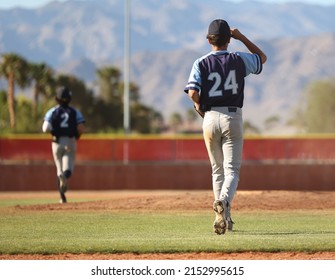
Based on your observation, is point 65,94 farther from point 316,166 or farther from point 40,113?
point 40,113

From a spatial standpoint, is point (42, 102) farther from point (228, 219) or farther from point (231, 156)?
point (231, 156)

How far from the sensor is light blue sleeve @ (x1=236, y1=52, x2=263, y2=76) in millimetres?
11492

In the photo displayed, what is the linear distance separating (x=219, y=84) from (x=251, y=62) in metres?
0.49

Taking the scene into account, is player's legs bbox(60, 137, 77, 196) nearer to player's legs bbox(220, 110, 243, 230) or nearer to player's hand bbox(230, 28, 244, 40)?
player's legs bbox(220, 110, 243, 230)

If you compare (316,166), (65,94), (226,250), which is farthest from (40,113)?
(226,250)

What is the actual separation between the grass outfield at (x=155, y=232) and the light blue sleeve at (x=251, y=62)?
1.88 meters

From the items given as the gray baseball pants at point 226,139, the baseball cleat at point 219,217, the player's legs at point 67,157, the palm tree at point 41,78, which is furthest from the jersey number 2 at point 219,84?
the palm tree at point 41,78

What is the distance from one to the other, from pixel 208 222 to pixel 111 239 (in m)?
2.81

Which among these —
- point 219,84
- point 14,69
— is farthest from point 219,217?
point 14,69

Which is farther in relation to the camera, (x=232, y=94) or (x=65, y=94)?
(x=65, y=94)

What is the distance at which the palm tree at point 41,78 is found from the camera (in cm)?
7162

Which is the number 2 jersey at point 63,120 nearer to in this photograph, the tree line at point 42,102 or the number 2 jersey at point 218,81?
the number 2 jersey at point 218,81

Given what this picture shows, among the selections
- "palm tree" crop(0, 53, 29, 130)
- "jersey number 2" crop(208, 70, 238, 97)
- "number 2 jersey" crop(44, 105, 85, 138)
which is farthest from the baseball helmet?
"palm tree" crop(0, 53, 29, 130)

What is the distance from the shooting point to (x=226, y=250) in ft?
34.0
